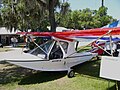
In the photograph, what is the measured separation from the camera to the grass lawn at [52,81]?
9602 millimetres

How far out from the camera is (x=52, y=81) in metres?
10.5

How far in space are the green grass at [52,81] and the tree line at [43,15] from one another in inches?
231

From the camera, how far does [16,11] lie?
35.6m

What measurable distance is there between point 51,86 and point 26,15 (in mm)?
25327

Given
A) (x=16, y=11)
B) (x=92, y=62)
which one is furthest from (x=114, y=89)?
(x=16, y=11)

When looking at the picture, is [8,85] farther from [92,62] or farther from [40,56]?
[92,62]

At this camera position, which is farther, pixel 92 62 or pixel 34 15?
pixel 34 15

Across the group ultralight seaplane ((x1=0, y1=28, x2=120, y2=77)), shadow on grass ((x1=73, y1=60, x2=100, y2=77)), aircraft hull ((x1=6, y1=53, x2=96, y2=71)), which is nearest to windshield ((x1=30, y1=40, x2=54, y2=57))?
ultralight seaplane ((x1=0, y1=28, x2=120, y2=77))

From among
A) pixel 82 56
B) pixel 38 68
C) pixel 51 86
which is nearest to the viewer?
pixel 51 86

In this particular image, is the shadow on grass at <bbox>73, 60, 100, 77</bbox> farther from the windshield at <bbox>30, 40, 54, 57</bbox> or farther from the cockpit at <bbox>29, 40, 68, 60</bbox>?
the windshield at <bbox>30, 40, 54, 57</bbox>

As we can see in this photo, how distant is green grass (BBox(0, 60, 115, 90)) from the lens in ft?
31.5

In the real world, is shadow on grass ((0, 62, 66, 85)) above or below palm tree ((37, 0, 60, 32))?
below

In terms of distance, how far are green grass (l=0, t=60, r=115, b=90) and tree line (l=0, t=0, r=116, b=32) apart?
231 inches

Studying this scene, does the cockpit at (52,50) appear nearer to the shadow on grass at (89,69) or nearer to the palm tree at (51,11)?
the shadow on grass at (89,69)
